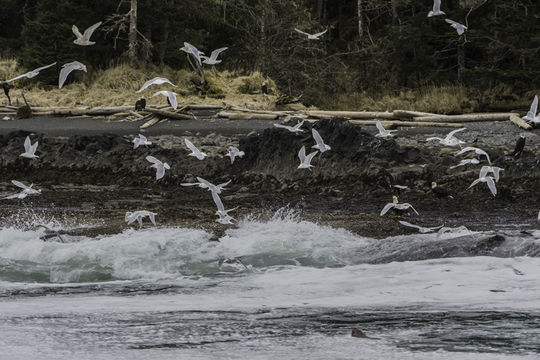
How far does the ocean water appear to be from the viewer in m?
7.79

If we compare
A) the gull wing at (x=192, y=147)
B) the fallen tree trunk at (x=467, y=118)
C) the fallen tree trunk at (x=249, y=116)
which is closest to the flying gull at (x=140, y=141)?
the gull wing at (x=192, y=147)

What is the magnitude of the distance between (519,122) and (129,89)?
15166 mm

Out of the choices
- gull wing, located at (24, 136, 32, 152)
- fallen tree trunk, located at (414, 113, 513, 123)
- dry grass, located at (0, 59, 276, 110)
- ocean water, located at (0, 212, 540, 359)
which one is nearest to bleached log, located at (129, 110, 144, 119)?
dry grass, located at (0, 59, 276, 110)

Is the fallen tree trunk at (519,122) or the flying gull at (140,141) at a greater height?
the flying gull at (140,141)

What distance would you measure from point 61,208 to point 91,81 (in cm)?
1941

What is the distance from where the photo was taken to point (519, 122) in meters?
24.8

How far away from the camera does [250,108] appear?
1201 inches

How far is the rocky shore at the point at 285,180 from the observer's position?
15.9m

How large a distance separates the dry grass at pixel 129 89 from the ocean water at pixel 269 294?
55.3 ft

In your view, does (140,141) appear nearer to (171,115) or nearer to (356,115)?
(171,115)

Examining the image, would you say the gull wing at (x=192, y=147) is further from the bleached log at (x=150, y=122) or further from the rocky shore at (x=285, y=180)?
the bleached log at (x=150, y=122)

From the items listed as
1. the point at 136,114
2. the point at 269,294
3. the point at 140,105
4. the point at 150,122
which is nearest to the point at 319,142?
the point at 269,294

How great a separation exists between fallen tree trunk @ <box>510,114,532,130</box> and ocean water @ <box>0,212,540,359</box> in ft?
35.7

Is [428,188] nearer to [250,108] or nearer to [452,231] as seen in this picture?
[452,231]
